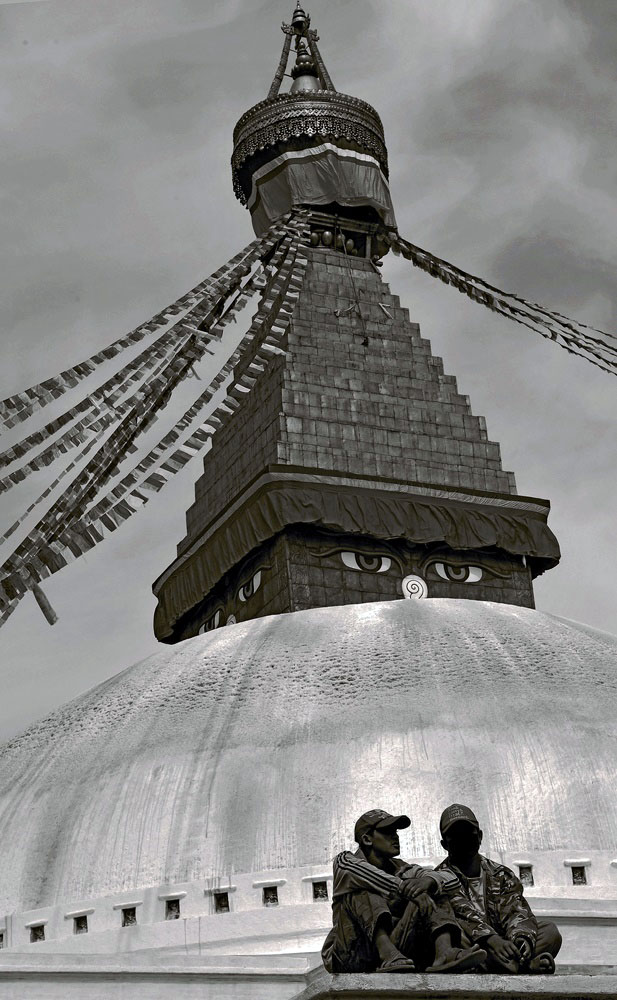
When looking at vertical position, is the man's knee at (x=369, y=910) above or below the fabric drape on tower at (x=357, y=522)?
below

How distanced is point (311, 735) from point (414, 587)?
5666 mm

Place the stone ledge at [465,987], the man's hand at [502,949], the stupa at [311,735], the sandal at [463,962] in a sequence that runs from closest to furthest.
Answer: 1. the stone ledge at [465,987]
2. the sandal at [463,962]
3. the man's hand at [502,949]
4. the stupa at [311,735]

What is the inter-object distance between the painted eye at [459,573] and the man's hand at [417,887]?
366 inches

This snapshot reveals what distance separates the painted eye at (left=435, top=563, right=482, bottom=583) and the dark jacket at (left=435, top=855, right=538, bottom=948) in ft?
28.7

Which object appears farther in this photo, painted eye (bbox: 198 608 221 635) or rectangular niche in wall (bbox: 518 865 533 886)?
painted eye (bbox: 198 608 221 635)

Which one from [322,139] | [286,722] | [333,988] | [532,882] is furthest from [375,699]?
[322,139]

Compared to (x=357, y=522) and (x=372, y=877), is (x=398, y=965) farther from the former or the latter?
(x=357, y=522)

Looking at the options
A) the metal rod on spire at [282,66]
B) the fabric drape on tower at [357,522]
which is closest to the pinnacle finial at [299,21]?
the metal rod on spire at [282,66]

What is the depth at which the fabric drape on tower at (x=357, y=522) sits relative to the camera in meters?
15.2

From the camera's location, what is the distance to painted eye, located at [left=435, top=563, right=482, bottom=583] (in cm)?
1576

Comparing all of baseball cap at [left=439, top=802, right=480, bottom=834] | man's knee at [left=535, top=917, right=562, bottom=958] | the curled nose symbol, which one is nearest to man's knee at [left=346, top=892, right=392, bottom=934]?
baseball cap at [left=439, top=802, right=480, bottom=834]

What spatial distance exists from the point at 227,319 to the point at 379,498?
2.60 meters

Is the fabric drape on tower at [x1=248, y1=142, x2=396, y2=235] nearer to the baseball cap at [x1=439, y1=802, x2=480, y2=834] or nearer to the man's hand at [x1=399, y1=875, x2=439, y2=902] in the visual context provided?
the baseball cap at [x1=439, y1=802, x2=480, y2=834]

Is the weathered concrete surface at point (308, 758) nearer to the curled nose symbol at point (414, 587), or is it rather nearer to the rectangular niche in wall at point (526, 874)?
the rectangular niche in wall at point (526, 874)
